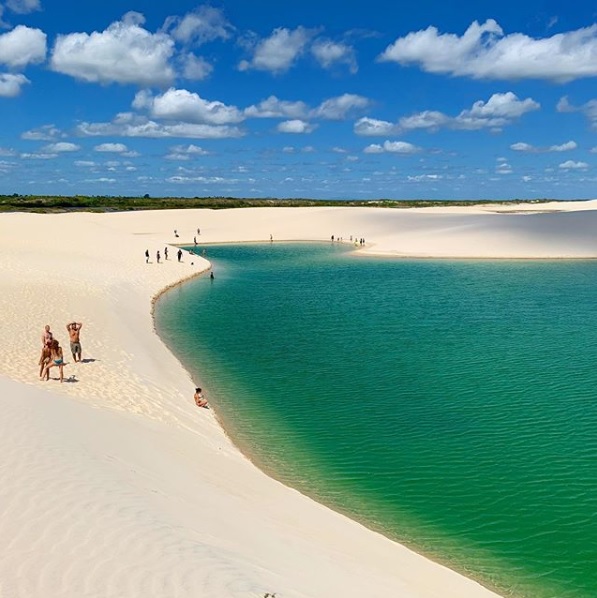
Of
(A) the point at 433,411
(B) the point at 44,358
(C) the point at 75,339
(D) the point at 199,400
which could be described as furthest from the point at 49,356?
(A) the point at 433,411

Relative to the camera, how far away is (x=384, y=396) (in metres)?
18.2

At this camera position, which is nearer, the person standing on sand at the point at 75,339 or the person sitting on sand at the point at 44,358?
the person sitting on sand at the point at 44,358

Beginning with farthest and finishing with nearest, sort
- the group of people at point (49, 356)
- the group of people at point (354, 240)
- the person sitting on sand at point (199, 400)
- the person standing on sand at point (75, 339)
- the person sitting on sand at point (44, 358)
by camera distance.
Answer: the group of people at point (354, 240)
the person standing on sand at point (75, 339)
the person sitting on sand at point (44, 358)
the group of people at point (49, 356)
the person sitting on sand at point (199, 400)

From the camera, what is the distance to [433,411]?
16.9 metres

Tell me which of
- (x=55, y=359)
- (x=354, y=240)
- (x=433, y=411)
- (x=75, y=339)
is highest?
(x=354, y=240)

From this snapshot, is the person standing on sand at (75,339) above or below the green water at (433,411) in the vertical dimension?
above

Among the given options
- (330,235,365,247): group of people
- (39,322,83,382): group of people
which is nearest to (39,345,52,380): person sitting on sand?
(39,322,83,382): group of people

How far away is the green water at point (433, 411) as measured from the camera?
1091 centimetres

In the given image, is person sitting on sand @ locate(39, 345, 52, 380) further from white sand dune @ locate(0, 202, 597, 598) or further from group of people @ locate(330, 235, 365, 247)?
group of people @ locate(330, 235, 365, 247)

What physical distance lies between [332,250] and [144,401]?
199ft

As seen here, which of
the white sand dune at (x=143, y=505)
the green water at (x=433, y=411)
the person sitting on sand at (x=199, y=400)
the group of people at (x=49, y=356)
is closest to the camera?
the white sand dune at (x=143, y=505)

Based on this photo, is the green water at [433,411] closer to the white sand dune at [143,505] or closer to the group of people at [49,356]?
the white sand dune at [143,505]

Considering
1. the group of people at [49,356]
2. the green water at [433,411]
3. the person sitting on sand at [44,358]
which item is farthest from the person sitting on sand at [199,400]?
the person sitting on sand at [44,358]

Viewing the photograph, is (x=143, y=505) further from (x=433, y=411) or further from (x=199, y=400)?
(x=433, y=411)
